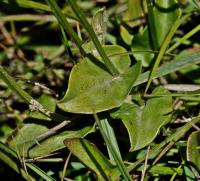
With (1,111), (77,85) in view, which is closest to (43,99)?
(1,111)

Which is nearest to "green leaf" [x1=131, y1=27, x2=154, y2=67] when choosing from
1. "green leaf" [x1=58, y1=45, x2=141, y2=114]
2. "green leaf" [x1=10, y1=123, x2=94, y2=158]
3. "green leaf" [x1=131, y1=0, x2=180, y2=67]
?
"green leaf" [x1=131, y1=0, x2=180, y2=67]

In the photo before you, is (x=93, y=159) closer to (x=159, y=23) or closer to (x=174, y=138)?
(x=174, y=138)

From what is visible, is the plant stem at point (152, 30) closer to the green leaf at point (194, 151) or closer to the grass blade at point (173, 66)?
the grass blade at point (173, 66)

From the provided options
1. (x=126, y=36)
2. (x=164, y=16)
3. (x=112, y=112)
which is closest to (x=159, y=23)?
(x=164, y=16)

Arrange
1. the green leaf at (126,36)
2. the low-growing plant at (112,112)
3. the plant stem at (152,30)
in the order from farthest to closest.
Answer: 1. the green leaf at (126,36)
2. the plant stem at (152,30)
3. the low-growing plant at (112,112)

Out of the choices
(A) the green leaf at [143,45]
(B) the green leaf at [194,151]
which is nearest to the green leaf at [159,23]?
(A) the green leaf at [143,45]

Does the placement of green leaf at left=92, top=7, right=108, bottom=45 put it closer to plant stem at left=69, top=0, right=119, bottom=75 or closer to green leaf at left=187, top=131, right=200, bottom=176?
plant stem at left=69, top=0, right=119, bottom=75

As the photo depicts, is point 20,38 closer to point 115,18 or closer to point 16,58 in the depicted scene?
point 16,58
